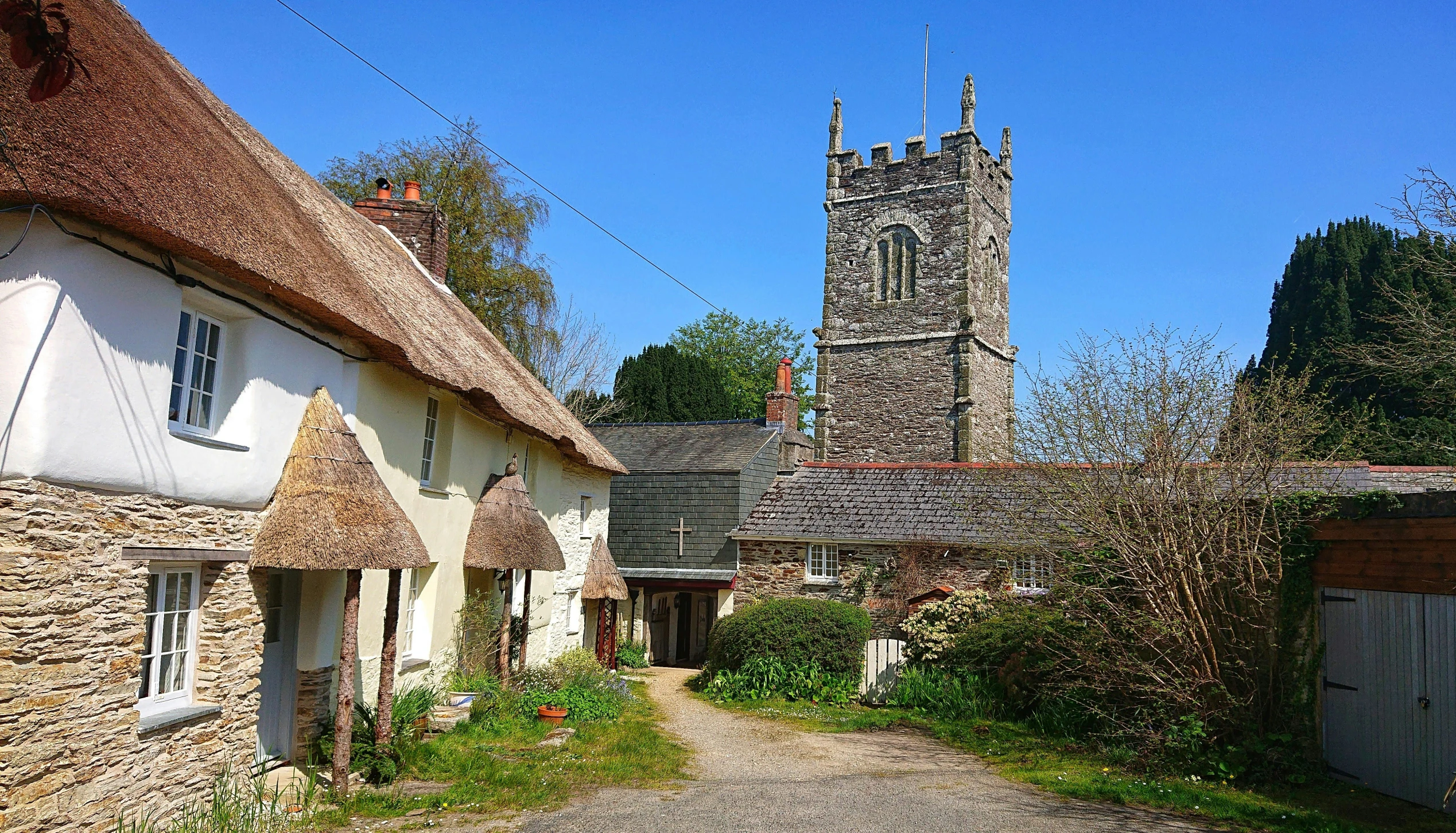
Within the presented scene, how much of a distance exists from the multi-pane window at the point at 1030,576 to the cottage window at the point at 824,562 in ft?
12.2

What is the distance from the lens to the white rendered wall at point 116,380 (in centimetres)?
623

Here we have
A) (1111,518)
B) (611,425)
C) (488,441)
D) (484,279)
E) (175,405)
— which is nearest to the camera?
(175,405)

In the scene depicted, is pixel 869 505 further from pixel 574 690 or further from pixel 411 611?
pixel 411 611

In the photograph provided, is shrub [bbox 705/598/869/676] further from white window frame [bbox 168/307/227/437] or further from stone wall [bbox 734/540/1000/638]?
white window frame [bbox 168/307/227/437]

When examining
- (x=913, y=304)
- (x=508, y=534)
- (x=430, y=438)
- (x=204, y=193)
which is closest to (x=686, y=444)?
(x=913, y=304)

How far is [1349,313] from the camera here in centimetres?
3381

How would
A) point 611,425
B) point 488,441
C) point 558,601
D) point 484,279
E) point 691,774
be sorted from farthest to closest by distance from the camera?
point 611,425 → point 484,279 → point 558,601 → point 488,441 → point 691,774

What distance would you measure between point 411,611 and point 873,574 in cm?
1041

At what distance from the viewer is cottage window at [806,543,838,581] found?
2062cm

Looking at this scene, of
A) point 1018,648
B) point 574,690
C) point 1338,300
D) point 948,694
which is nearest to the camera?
point 574,690

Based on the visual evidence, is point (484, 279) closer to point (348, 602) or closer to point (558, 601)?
point (558, 601)

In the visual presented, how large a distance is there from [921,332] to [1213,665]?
19976mm

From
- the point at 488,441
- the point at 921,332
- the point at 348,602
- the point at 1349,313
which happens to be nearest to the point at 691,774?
the point at 348,602

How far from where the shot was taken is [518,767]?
10422 mm
